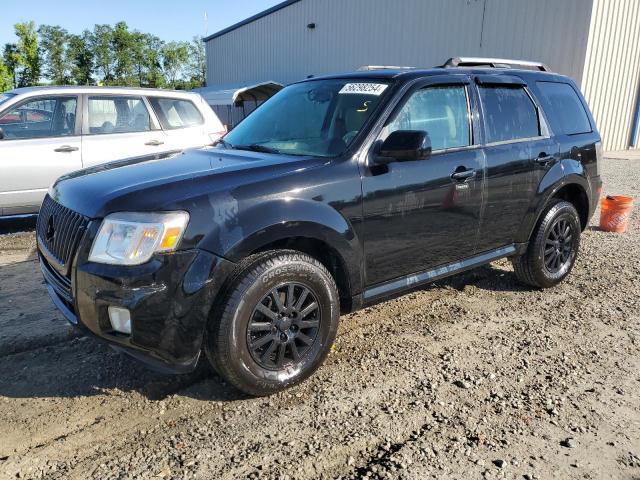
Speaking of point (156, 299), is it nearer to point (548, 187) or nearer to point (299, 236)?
point (299, 236)

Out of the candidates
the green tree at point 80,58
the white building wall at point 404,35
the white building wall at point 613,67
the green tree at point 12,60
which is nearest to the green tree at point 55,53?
the green tree at point 80,58

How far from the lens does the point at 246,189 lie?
2.83 m

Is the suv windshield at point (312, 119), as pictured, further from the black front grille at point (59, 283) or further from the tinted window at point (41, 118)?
the tinted window at point (41, 118)

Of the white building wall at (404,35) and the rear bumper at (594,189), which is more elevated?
the white building wall at (404,35)

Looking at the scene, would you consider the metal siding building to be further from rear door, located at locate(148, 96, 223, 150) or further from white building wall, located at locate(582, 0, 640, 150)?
rear door, located at locate(148, 96, 223, 150)

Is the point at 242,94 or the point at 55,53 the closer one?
the point at 242,94

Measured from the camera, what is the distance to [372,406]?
2957mm

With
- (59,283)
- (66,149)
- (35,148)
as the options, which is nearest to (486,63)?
(59,283)

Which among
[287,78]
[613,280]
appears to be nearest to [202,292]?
[613,280]

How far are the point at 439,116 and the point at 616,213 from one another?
4.43 meters

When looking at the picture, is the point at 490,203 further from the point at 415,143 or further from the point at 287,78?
the point at 287,78

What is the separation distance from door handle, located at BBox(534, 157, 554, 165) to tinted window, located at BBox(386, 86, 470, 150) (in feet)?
2.77

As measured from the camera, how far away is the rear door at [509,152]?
4.01 m

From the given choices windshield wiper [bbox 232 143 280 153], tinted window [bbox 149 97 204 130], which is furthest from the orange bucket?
tinted window [bbox 149 97 204 130]
